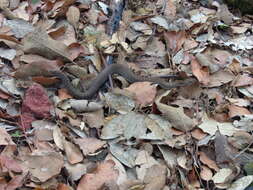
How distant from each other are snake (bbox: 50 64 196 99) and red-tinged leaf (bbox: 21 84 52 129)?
0.20 m

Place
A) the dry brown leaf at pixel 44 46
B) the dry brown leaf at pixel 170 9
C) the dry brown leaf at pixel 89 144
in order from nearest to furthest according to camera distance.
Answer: the dry brown leaf at pixel 89 144
the dry brown leaf at pixel 44 46
the dry brown leaf at pixel 170 9

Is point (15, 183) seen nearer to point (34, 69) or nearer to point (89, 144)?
point (89, 144)

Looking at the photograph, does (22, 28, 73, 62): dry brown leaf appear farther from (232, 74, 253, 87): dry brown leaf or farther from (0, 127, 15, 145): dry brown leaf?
(232, 74, 253, 87): dry brown leaf

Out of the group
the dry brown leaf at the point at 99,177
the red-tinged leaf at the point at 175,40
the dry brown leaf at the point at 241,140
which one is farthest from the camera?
the red-tinged leaf at the point at 175,40

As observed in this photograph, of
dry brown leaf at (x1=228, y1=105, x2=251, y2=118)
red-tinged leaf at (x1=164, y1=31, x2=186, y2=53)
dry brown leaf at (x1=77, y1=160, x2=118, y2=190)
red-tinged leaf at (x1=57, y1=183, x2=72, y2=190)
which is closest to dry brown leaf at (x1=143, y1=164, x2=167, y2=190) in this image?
dry brown leaf at (x1=77, y1=160, x2=118, y2=190)

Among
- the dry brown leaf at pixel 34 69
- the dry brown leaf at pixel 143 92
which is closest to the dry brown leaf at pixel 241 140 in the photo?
the dry brown leaf at pixel 143 92

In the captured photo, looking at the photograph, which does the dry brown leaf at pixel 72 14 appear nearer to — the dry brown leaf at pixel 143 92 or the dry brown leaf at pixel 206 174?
the dry brown leaf at pixel 143 92

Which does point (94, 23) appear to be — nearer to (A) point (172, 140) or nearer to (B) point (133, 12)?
(B) point (133, 12)

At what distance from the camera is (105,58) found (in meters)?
3.24

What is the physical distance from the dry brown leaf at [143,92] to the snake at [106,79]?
0.30 ft

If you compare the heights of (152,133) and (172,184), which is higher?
(152,133)

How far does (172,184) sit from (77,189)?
578mm

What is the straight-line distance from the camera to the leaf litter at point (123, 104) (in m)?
2.55

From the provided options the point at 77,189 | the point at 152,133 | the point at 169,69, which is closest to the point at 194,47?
the point at 169,69
